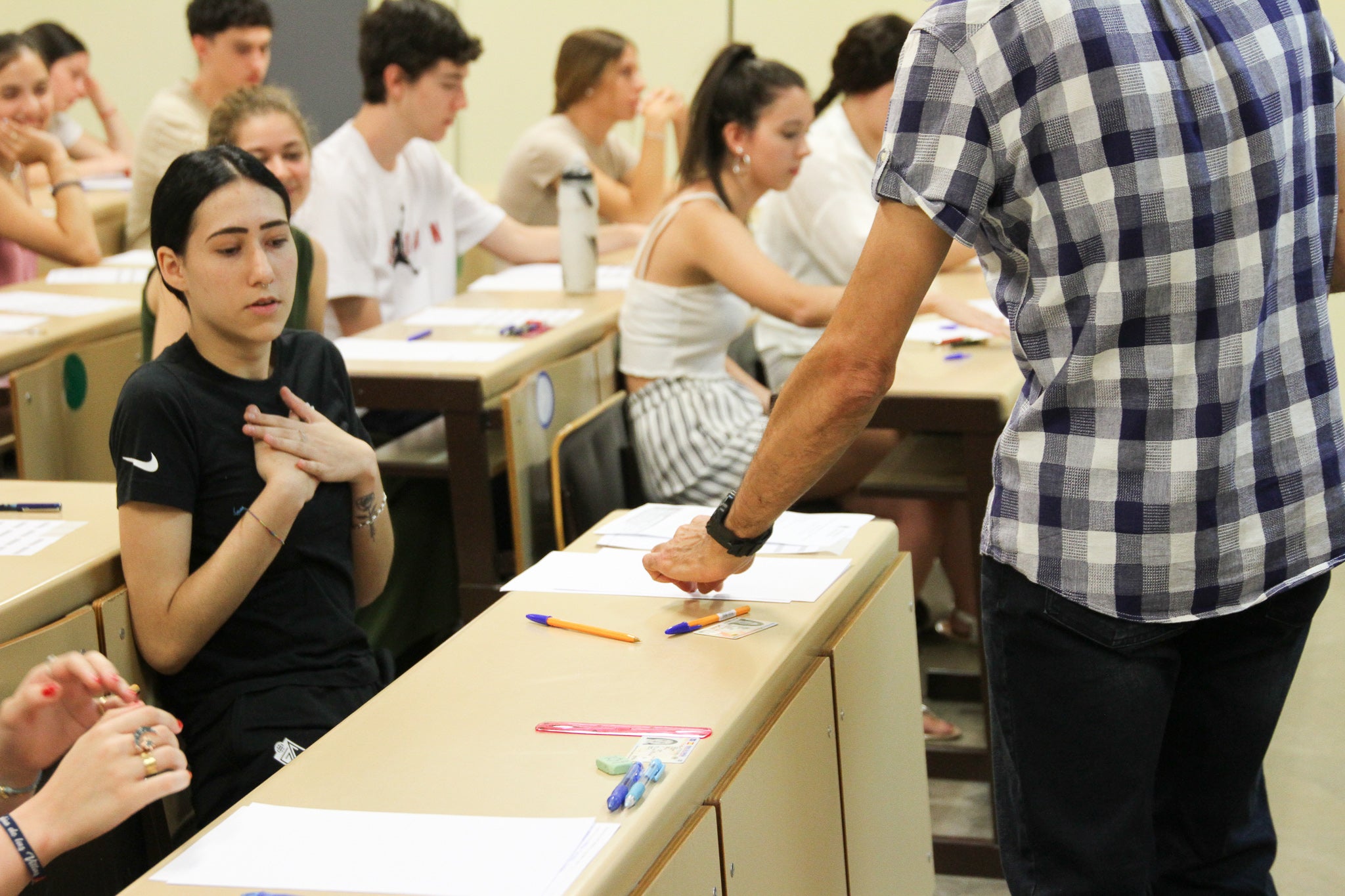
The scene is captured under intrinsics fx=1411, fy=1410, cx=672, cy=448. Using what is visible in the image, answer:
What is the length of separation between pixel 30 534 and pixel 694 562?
0.79 metres

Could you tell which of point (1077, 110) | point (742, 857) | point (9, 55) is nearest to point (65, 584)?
point (742, 857)

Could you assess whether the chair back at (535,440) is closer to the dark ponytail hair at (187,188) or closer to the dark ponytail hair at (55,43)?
the dark ponytail hair at (187,188)

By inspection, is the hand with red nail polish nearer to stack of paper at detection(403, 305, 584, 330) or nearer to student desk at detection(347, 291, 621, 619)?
student desk at detection(347, 291, 621, 619)

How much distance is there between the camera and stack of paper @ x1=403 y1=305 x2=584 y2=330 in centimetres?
300

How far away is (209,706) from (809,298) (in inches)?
55.6

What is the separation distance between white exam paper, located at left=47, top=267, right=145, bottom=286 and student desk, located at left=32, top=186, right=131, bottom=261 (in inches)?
31.4

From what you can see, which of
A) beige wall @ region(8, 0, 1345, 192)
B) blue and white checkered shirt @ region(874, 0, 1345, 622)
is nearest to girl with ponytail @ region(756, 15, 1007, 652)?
blue and white checkered shirt @ region(874, 0, 1345, 622)

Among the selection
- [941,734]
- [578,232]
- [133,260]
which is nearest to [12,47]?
[133,260]

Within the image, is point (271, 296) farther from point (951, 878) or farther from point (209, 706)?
point (951, 878)

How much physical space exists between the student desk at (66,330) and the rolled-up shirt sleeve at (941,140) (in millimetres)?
2112

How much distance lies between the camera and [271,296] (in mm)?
1650

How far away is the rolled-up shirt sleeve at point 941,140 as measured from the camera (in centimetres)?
114

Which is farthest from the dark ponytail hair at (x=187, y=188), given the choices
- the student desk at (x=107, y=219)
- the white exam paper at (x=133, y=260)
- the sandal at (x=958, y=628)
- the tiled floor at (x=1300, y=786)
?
the student desk at (x=107, y=219)

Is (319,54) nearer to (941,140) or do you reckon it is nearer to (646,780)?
(941,140)
